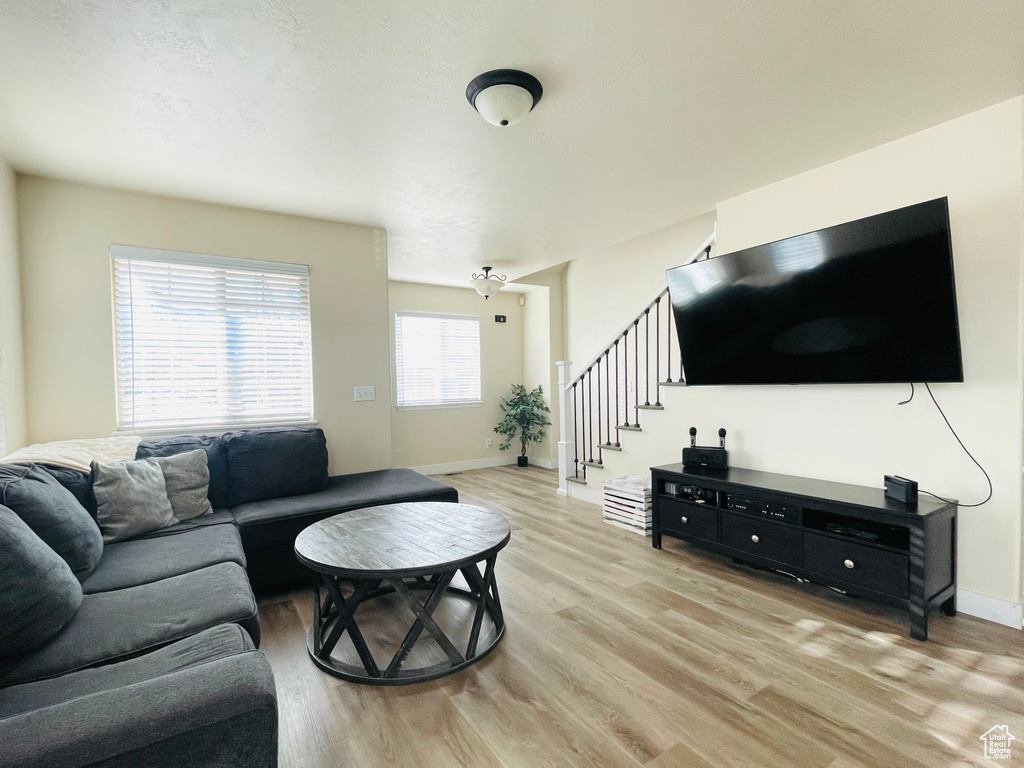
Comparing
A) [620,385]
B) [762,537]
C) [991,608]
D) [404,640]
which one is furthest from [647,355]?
[404,640]

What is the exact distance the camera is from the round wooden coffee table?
2006mm

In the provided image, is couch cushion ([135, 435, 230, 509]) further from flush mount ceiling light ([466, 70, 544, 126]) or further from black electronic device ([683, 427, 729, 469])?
black electronic device ([683, 427, 729, 469])

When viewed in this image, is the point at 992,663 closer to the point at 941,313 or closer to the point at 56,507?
the point at 941,313

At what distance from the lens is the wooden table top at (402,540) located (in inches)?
78.3

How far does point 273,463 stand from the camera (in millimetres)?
3262

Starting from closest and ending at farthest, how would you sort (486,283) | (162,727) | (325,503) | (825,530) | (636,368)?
(162,727)
(825,530)
(325,503)
(636,368)
(486,283)

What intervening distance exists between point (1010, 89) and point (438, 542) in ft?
10.8

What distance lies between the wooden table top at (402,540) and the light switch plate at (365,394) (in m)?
1.40

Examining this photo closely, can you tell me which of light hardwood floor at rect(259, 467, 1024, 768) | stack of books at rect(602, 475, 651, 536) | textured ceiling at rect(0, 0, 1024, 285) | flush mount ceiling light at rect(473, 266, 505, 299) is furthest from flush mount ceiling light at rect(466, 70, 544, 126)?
flush mount ceiling light at rect(473, 266, 505, 299)

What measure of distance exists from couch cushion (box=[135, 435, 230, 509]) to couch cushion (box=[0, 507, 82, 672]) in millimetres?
1538

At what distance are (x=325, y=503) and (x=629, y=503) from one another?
7.57 feet

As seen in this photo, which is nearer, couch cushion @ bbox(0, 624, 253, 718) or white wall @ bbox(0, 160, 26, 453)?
couch cushion @ bbox(0, 624, 253, 718)

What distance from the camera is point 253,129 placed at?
7.99 ft

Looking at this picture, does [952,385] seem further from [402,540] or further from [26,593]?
[26,593]
